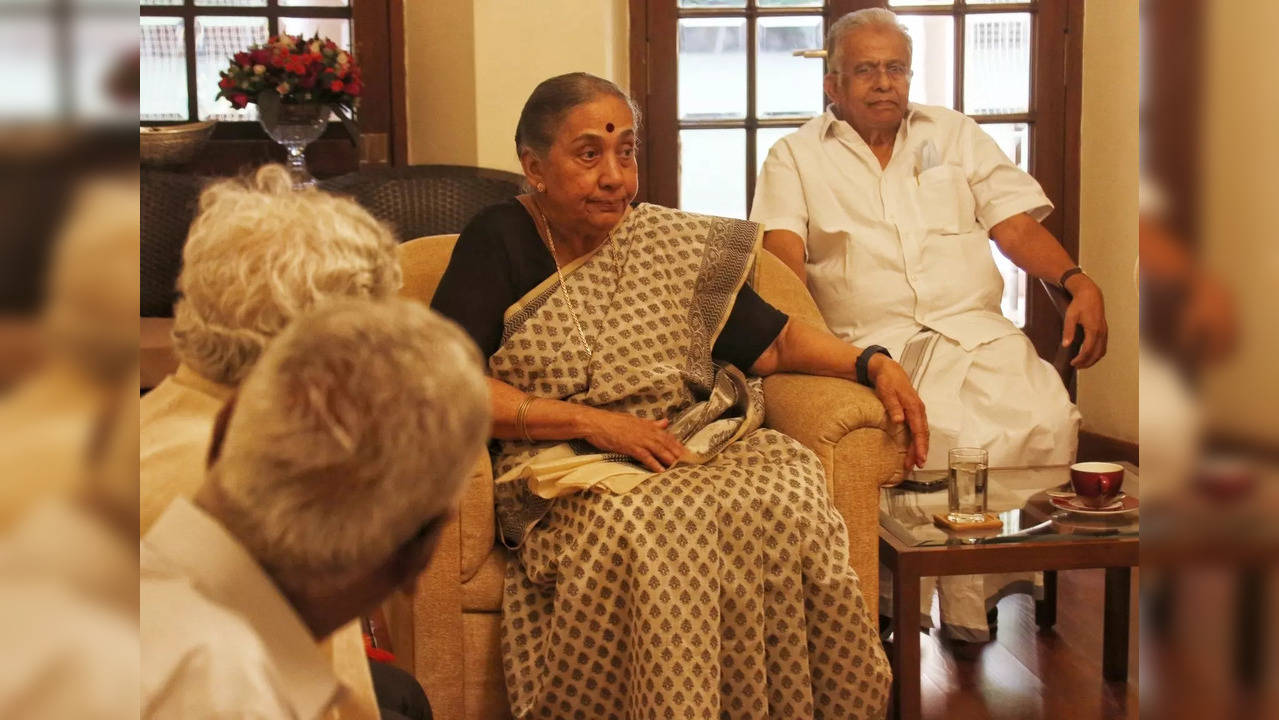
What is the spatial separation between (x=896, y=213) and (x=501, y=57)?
1.39m

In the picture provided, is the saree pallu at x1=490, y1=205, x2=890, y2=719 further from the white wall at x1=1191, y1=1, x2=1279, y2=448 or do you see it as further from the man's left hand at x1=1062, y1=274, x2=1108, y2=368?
the white wall at x1=1191, y1=1, x2=1279, y2=448

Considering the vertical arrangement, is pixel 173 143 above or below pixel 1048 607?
above

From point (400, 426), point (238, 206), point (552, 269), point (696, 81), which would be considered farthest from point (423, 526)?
point (696, 81)

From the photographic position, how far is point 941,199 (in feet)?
10.5

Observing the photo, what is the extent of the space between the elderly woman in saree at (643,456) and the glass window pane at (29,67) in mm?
1860

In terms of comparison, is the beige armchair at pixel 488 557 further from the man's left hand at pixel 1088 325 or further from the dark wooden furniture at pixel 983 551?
the man's left hand at pixel 1088 325

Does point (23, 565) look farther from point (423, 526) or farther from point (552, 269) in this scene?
point (552, 269)

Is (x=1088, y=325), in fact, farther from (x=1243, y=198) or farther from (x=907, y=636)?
(x=1243, y=198)

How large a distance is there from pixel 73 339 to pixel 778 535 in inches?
77.2

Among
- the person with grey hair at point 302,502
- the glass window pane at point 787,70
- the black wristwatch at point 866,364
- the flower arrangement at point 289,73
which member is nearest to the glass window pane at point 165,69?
the flower arrangement at point 289,73

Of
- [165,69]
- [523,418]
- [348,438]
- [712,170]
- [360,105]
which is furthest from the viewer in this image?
[712,170]

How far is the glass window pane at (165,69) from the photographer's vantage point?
4.00 meters

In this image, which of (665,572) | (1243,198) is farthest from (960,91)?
(1243,198)

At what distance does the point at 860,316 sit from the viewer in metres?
3.15
